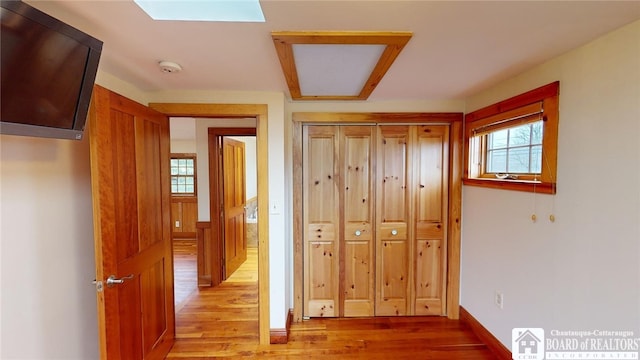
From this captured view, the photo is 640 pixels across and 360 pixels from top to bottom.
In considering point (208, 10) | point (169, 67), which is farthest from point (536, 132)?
point (169, 67)

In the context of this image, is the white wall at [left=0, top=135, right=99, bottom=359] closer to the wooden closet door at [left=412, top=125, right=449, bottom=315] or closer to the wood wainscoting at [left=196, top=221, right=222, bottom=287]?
the wood wainscoting at [left=196, top=221, right=222, bottom=287]

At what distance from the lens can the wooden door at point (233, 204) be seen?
3.48 metres

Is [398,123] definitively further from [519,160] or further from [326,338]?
[326,338]

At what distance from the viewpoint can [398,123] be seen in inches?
99.2

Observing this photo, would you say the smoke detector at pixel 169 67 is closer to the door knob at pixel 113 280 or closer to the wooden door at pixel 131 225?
the wooden door at pixel 131 225

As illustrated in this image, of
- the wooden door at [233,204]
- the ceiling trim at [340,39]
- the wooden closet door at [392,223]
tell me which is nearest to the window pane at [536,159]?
the wooden closet door at [392,223]

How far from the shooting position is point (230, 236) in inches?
142

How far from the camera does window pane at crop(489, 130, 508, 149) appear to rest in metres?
2.13

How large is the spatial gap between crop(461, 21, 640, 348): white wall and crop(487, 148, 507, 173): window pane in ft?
0.82

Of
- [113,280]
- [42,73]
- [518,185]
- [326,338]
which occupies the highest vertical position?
[42,73]

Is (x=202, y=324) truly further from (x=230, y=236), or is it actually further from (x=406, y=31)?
(x=406, y=31)

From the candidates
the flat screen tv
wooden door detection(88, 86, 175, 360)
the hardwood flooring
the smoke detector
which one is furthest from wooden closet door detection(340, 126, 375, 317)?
the flat screen tv

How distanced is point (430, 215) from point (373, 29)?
1.92m

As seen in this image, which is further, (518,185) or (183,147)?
(183,147)
